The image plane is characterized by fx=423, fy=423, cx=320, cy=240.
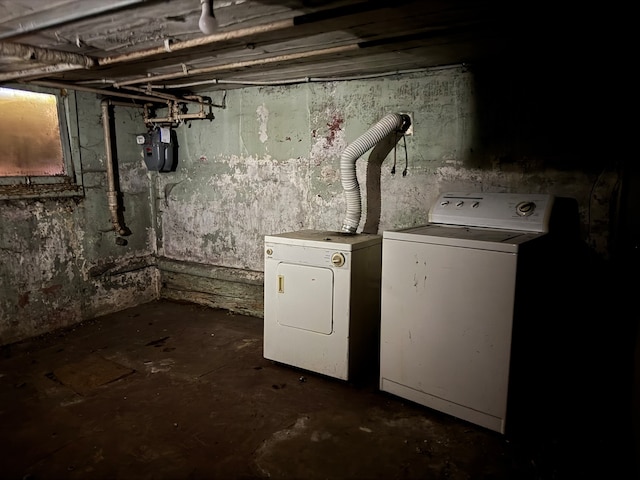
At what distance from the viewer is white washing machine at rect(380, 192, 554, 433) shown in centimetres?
226

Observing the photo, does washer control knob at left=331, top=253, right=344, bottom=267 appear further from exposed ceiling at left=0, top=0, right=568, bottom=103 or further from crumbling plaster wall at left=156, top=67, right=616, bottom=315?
exposed ceiling at left=0, top=0, right=568, bottom=103

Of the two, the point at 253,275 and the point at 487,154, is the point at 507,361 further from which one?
the point at 253,275

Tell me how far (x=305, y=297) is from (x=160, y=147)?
2.58 meters

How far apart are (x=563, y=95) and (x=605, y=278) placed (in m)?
1.24

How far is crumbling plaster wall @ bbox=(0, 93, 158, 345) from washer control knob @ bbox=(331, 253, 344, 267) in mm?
2781

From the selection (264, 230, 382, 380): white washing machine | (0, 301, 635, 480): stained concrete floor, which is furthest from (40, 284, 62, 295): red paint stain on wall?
(264, 230, 382, 380): white washing machine

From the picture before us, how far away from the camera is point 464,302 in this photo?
2373 mm

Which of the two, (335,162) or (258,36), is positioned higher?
(258,36)

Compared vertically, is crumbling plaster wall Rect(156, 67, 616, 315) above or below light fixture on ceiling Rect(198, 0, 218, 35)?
below

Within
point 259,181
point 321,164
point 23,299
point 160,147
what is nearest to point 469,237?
point 321,164

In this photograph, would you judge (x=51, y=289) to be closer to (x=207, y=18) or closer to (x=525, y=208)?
(x=207, y=18)

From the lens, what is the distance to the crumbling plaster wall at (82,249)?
3.71m

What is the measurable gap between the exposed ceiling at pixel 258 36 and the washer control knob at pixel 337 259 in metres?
1.29

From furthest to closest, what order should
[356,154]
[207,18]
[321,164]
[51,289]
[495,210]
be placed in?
[51,289], [321,164], [356,154], [495,210], [207,18]
